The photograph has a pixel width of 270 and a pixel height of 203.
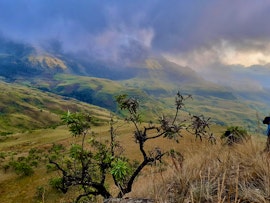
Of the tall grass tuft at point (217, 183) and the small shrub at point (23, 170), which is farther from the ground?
the tall grass tuft at point (217, 183)

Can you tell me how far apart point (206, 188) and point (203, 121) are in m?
4.79

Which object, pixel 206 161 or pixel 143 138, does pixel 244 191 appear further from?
pixel 143 138

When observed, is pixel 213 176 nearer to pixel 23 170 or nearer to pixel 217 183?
pixel 217 183

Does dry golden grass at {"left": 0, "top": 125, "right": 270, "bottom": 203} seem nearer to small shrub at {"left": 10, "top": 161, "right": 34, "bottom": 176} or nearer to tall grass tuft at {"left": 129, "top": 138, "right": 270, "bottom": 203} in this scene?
tall grass tuft at {"left": 129, "top": 138, "right": 270, "bottom": 203}

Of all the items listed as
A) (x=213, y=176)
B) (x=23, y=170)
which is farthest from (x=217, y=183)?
(x=23, y=170)

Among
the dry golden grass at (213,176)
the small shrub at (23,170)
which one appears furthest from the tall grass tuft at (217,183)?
the small shrub at (23,170)

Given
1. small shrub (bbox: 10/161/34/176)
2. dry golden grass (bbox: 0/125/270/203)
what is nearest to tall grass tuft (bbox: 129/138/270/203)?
dry golden grass (bbox: 0/125/270/203)

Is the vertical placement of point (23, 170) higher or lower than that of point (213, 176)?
lower

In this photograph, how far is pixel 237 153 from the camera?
713cm

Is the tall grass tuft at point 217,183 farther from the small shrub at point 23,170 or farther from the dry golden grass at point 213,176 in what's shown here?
the small shrub at point 23,170

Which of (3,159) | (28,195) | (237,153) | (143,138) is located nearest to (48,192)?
(28,195)

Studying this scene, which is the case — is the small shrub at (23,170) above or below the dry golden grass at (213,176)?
below

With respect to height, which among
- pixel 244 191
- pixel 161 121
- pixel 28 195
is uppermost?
pixel 161 121

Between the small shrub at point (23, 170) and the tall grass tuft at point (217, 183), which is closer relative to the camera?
the tall grass tuft at point (217, 183)
